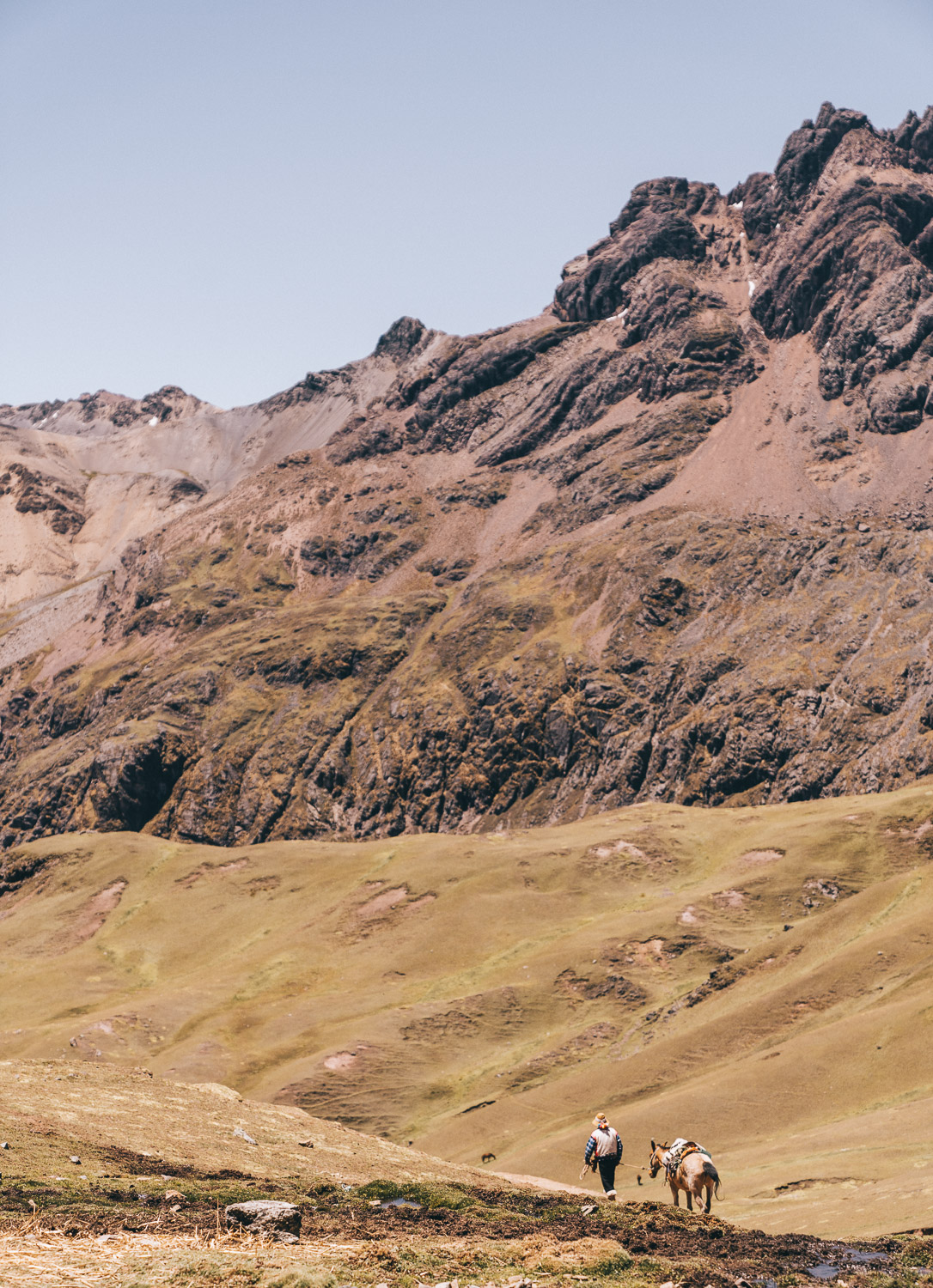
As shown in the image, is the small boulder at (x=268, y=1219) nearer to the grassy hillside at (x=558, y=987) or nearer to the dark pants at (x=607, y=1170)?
the dark pants at (x=607, y=1170)

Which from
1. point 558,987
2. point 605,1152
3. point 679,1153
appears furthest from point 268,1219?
point 558,987

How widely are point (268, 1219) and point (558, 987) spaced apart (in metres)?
75.4

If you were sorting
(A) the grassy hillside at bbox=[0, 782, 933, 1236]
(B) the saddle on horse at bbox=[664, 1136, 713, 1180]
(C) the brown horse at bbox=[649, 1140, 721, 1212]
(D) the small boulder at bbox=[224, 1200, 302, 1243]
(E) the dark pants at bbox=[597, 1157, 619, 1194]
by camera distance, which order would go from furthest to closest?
(A) the grassy hillside at bbox=[0, 782, 933, 1236] → (E) the dark pants at bbox=[597, 1157, 619, 1194] → (B) the saddle on horse at bbox=[664, 1136, 713, 1180] → (C) the brown horse at bbox=[649, 1140, 721, 1212] → (D) the small boulder at bbox=[224, 1200, 302, 1243]

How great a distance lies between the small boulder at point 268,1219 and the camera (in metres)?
24.6

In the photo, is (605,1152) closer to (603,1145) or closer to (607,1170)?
(603,1145)

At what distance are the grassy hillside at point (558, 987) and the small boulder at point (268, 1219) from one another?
1539cm

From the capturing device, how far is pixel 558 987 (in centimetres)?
9738

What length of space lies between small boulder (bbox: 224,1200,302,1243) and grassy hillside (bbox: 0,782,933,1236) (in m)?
15.4

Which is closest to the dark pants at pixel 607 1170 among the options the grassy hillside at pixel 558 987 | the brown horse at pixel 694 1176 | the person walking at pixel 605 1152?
the person walking at pixel 605 1152

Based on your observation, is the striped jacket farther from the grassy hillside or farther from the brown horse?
the grassy hillside

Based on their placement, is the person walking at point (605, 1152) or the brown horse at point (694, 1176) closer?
the brown horse at point (694, 1176)

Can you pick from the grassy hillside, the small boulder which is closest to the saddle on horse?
the grassy hillside

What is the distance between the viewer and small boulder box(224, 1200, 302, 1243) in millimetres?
24594

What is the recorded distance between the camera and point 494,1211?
30.8 meters
